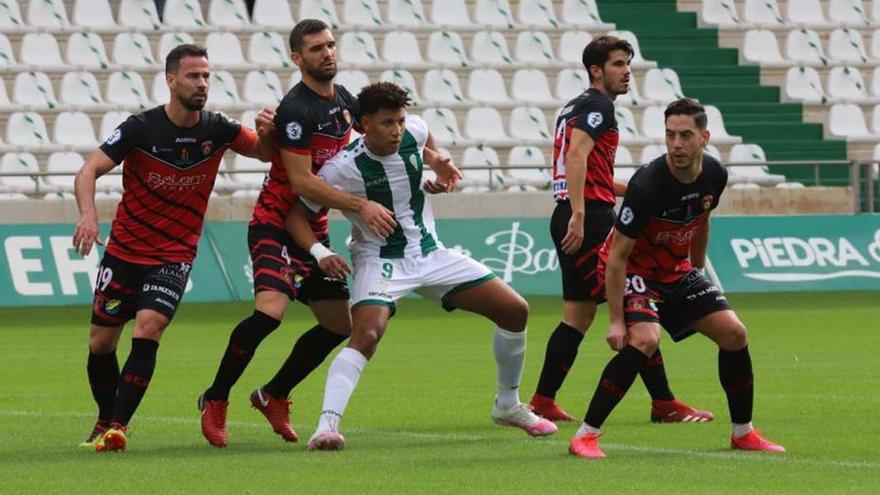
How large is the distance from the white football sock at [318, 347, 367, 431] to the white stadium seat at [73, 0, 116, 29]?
1790 cm

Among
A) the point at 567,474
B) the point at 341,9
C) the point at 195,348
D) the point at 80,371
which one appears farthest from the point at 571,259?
the point at 341,9

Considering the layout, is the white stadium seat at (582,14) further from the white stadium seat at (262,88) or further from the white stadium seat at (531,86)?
the white stadium seat at (262,88)

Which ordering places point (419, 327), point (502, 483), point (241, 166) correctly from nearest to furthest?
point (502, 483)
point (419, 327)
point (241, 166)

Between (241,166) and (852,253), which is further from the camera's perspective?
(241,166)

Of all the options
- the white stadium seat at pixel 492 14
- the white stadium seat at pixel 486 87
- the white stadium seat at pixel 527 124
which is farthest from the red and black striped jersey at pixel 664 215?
the white stadium seat at pixel 492 14

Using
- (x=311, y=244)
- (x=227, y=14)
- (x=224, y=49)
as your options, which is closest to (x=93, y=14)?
(x=227, y=14)

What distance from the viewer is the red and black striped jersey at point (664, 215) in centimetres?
852

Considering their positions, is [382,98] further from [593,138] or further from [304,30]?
[593,138]

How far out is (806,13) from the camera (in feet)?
97.6

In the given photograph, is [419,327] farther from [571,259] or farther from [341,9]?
[341,9]

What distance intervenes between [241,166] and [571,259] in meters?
14.6

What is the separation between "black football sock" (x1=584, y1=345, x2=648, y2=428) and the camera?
8.49 metres

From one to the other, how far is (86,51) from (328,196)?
17067mm

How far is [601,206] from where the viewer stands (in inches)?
413
